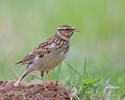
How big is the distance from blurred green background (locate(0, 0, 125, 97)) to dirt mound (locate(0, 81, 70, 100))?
366cm

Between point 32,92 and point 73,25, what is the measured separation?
31.3 ft

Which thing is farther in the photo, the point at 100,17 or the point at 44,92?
the point at 100,17

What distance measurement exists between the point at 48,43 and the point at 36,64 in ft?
Answer: 1.51

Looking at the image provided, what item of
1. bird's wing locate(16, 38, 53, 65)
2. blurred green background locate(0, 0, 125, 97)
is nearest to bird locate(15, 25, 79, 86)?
bird's wing locate(16, 38, 53, 65)

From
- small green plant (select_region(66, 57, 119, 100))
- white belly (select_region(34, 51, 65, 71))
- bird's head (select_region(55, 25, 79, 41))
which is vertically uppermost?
bird's head (select_region(55, 25, 79, 41))

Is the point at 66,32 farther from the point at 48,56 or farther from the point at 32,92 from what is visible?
the point at 32,92

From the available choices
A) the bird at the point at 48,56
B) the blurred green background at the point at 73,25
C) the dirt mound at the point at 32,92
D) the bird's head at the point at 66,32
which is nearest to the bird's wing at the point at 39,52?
the bird at the point at 48,56

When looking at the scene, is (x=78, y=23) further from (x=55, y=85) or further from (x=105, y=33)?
(x=55, y=85)

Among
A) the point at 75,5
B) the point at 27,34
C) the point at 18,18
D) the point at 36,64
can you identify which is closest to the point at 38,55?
the point at 36,64

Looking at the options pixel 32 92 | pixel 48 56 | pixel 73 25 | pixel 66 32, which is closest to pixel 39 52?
pixel 48 56

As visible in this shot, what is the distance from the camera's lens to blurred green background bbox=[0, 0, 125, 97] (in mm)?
13414

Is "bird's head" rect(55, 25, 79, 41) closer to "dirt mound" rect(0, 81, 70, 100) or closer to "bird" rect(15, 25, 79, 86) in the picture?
"bird" rect(15, 25, 79, 86)

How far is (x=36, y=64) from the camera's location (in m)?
8.45

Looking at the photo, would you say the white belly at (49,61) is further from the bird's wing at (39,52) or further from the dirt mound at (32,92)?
the dirt mound at (32,92)
